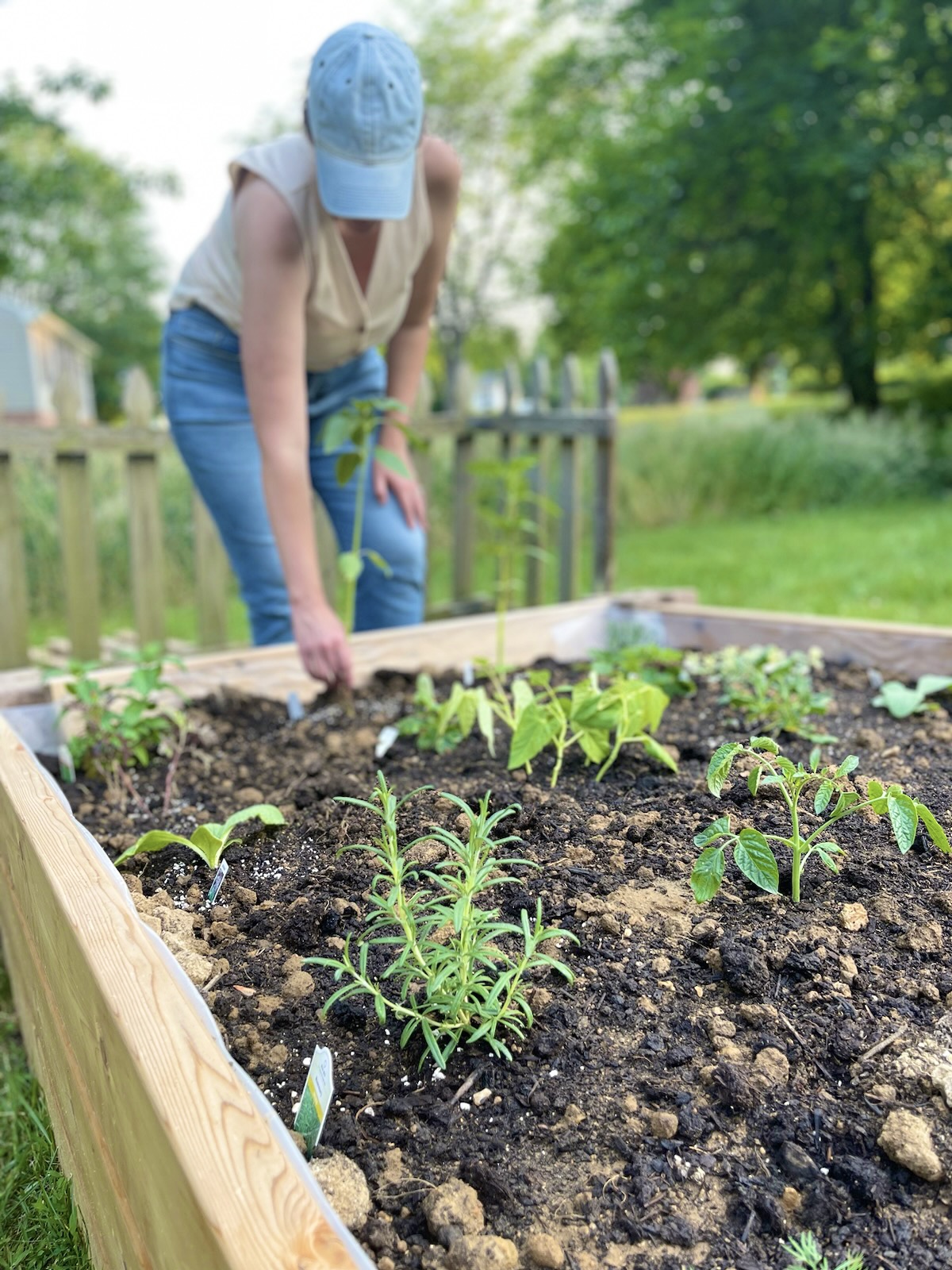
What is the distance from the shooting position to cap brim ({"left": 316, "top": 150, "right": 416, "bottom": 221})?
2064mm

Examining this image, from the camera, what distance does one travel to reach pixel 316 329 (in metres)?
2.57

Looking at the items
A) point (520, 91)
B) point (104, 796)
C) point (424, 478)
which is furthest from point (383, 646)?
point (520, 91)

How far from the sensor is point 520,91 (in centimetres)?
2544

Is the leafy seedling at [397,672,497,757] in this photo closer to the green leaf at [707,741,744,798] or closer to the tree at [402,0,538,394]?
the green leaf at [707,741,744,798]

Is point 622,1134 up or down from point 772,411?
down

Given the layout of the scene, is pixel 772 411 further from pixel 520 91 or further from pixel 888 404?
pixel 520 91

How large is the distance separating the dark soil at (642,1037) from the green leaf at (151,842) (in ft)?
0.14

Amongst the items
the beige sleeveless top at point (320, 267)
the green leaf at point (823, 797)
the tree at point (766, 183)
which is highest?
the tree at point (766, 183)

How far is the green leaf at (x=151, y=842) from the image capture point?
1579 millimetres

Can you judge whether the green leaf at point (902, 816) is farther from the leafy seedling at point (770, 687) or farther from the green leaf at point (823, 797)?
the leafy seedling at point (770, 687)

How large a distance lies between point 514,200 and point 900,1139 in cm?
2868

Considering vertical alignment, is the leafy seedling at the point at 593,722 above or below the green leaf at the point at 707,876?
above

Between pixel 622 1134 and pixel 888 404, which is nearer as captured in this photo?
pixel 622 1134

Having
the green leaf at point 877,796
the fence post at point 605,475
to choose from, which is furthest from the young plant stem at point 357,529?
the fence post at point 605,475
